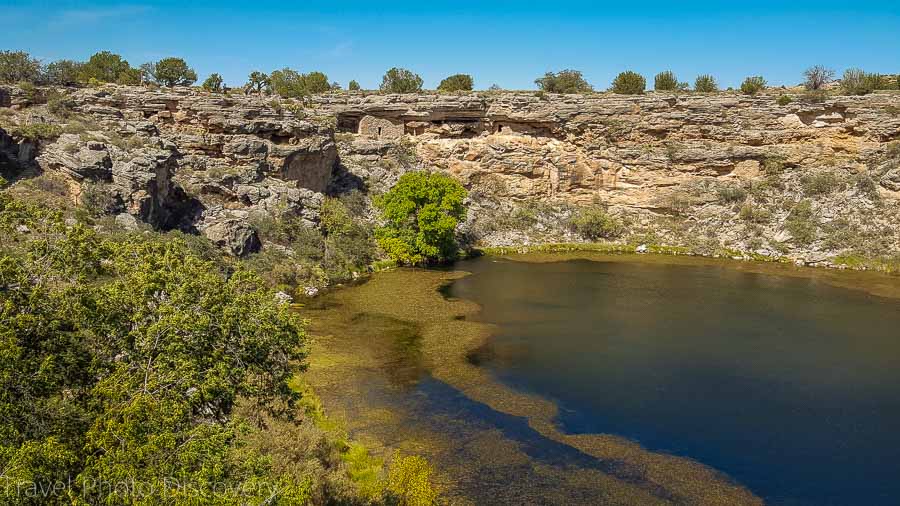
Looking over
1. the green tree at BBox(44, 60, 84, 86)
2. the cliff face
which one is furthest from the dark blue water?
the green tree at BBox(44, 60, 84, 86)

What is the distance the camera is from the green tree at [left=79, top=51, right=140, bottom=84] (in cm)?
6269

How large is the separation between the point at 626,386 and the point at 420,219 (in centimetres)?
2918

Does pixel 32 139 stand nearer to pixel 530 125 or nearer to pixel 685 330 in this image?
pixel 685 330

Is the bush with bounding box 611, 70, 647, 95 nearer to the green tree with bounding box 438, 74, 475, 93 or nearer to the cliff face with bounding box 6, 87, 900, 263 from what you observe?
the cliff face with bounding box 6, 87, 900, 263

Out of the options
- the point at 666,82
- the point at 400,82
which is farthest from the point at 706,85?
the point at 400,82

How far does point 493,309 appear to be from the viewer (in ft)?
130

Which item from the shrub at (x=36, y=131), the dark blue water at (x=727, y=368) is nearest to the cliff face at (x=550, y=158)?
the shrub at (x=36, y=131)

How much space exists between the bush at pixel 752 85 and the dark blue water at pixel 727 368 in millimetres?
30886

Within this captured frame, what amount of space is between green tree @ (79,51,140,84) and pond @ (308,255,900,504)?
127 feet

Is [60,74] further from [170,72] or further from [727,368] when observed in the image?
[727,368]

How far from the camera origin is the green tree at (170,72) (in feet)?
215

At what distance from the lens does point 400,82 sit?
7850cm

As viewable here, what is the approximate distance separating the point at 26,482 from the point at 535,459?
600 inches

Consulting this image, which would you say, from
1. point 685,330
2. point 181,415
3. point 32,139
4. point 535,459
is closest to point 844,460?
point 535,459
